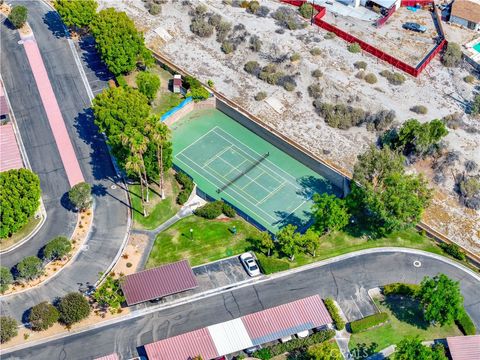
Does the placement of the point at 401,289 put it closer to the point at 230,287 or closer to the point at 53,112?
the point at 230,287

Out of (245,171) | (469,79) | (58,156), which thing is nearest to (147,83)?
(58,156)

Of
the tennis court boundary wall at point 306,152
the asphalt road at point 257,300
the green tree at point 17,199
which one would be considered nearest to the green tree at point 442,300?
the asphalt road at point 257,300

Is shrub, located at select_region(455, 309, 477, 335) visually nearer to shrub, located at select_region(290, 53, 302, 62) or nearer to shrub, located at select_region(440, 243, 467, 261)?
shrub, located at select_region(440, 243, 467, 261)

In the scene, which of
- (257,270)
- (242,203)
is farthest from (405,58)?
(257,270)

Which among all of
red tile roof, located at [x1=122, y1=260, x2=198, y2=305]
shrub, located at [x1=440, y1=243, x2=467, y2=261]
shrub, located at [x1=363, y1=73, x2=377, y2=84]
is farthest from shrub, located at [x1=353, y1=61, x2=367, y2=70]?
red tile roof, located at [x1=122, y1=260, x2=198, y2=305]

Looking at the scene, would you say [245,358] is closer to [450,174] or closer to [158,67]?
[450,174]

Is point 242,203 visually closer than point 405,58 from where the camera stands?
Yes
